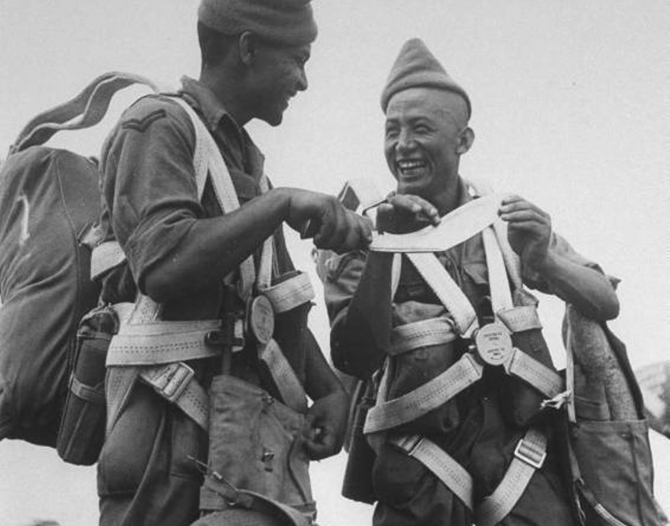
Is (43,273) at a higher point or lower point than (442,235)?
lower

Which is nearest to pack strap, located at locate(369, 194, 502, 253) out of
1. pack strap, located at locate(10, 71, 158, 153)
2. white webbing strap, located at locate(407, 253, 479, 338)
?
white webbing strap, located at locate(407, 253, 479, 338)

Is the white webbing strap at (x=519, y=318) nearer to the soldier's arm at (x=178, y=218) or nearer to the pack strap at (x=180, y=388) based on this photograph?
the soldier's arm at (x=178, y=218)

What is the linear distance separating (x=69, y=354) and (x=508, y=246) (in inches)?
73.9

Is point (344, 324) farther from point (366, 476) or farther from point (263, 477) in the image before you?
point (263, 477)

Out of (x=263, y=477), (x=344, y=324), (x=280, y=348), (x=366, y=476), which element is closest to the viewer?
(x=263, y=477)

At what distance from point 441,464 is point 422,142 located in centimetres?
131

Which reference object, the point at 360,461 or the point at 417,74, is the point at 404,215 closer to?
the point at 360,461

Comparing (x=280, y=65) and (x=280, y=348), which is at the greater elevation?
(x=280, y=65)

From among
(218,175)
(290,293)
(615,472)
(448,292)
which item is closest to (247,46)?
(218,175)

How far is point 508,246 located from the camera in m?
5.02

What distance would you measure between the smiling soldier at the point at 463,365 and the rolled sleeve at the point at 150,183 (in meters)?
1.06

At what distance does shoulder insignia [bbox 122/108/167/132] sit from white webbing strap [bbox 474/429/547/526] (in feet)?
6.40

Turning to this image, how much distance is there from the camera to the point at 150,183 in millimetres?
3516

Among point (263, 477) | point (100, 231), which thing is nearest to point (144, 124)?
point (100, 231)
